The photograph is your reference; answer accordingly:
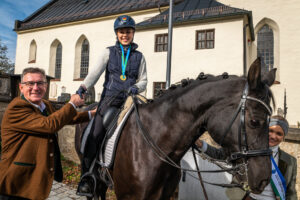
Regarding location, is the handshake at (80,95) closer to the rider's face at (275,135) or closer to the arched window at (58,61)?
the rider's face at (275,135)

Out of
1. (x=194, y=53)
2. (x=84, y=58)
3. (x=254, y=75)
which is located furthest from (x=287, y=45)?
(x=84, y=58)

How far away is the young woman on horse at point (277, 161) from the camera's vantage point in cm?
266

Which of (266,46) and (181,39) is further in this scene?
(266,46)

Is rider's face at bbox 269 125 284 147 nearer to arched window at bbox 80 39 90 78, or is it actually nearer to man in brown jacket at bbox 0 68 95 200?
man in brown jacket at bbox 0 68 95 200

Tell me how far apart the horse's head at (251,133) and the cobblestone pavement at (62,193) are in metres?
4.14

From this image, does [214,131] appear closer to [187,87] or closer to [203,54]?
[187,87]

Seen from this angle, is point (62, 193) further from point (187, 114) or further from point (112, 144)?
point (187, 114)

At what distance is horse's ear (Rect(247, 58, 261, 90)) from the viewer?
64.1 inches

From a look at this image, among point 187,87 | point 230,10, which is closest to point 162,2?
point 230,10

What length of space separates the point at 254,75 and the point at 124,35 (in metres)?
1.83

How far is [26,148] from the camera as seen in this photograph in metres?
2.04

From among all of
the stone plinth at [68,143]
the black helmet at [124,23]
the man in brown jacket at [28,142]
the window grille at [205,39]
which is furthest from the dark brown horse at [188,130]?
the window grille at [205,39]

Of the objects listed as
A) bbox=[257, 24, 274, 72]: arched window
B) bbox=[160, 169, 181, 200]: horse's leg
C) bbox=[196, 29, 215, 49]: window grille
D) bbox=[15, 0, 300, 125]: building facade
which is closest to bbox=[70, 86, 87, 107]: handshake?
bbox=[160, 169, 181, 200]: horse's leg

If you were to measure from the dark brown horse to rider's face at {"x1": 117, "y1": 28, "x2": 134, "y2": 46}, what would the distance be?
3.29ft
